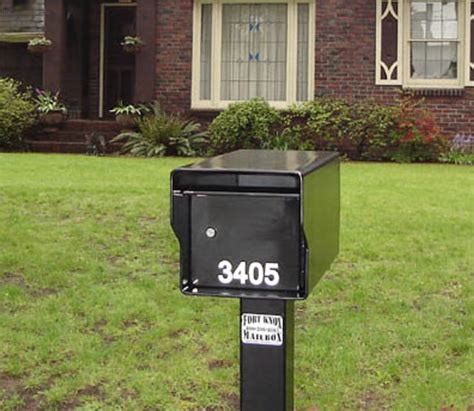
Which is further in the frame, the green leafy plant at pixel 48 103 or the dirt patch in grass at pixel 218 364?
the green leafy plant at pixel 48 103

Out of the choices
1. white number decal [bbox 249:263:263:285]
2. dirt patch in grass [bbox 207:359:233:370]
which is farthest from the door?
white number decal [bbox 249:263:263:285]

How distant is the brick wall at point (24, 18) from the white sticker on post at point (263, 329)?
1663 cm

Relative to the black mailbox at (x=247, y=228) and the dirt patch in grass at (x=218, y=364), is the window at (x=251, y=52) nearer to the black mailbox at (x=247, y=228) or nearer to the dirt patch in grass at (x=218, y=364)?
the dirt patch in grass at (x=218, y=364)

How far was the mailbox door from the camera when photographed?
1.89 m

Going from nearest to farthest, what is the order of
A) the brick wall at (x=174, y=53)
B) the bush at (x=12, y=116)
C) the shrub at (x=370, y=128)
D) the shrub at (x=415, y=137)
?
the shrub at (x=415, y=137) < the shrub at (x=370, y=128) < the bush at (x=12, y=116) < the brick wall at (x=174, y=53)

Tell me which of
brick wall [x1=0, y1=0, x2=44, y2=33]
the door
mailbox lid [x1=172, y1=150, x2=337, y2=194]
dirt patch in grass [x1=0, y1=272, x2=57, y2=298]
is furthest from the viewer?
the door

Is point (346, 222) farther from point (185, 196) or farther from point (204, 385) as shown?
point (185, 196)

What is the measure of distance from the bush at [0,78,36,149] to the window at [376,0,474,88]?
252 inches

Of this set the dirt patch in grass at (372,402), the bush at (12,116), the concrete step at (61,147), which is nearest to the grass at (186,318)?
the dirt patch in grass at (372,402)

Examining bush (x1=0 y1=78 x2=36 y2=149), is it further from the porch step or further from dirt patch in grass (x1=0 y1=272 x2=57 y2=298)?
dirt patch in grass (x1=0 y1=272 x2=57 y2=298)

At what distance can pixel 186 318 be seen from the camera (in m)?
4.53

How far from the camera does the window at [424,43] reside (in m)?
14.8

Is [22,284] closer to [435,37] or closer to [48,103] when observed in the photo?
[48,103]

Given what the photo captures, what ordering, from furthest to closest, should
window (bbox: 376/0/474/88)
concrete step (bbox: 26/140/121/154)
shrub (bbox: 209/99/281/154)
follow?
concrete step (bbox: 26/140/121/154) < window (bbox: 376/0/474/88) < shrub (bbox: 209/99/281/154)
